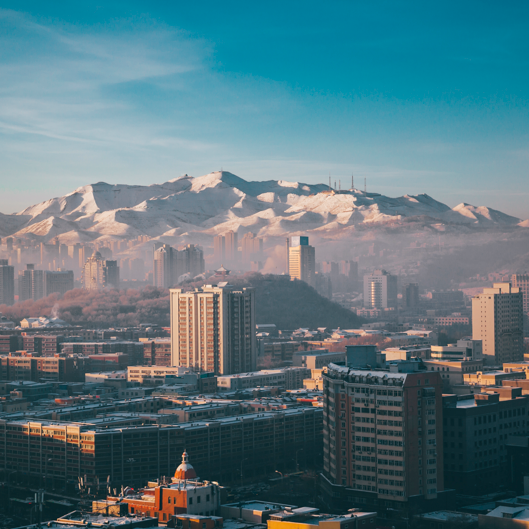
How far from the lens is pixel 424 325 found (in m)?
86.4

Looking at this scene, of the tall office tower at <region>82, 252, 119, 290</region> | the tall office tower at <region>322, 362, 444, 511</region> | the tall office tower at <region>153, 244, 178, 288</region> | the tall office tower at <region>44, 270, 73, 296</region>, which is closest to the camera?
the tall office tower at <region>322, 362, 444, 511</region>

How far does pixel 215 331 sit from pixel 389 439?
27.5 m

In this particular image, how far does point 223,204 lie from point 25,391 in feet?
465

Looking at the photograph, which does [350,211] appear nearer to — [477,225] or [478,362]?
[477,225]

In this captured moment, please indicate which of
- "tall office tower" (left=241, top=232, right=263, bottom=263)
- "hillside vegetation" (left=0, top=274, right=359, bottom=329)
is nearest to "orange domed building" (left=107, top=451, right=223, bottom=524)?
"hillside vegetation" (left=0, top=274, right=359, bottom=329)

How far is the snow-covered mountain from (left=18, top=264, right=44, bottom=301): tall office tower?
54276 mm

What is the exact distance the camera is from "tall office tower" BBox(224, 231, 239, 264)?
144 meters

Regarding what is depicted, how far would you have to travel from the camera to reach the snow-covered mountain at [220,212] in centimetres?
16188

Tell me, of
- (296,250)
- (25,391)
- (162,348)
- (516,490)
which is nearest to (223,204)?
(296,250)

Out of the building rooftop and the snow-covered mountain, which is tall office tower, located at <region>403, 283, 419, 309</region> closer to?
the snow-covered mountain

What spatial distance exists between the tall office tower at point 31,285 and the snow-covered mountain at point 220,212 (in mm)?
54276

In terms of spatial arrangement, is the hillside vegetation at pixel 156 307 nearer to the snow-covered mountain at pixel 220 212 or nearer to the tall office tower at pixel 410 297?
the tall office tower at pixel 410 297

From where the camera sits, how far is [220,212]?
183 m

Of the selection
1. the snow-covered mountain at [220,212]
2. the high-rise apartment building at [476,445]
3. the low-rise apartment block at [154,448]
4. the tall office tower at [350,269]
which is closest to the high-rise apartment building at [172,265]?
the tall office tower at [350,269]
